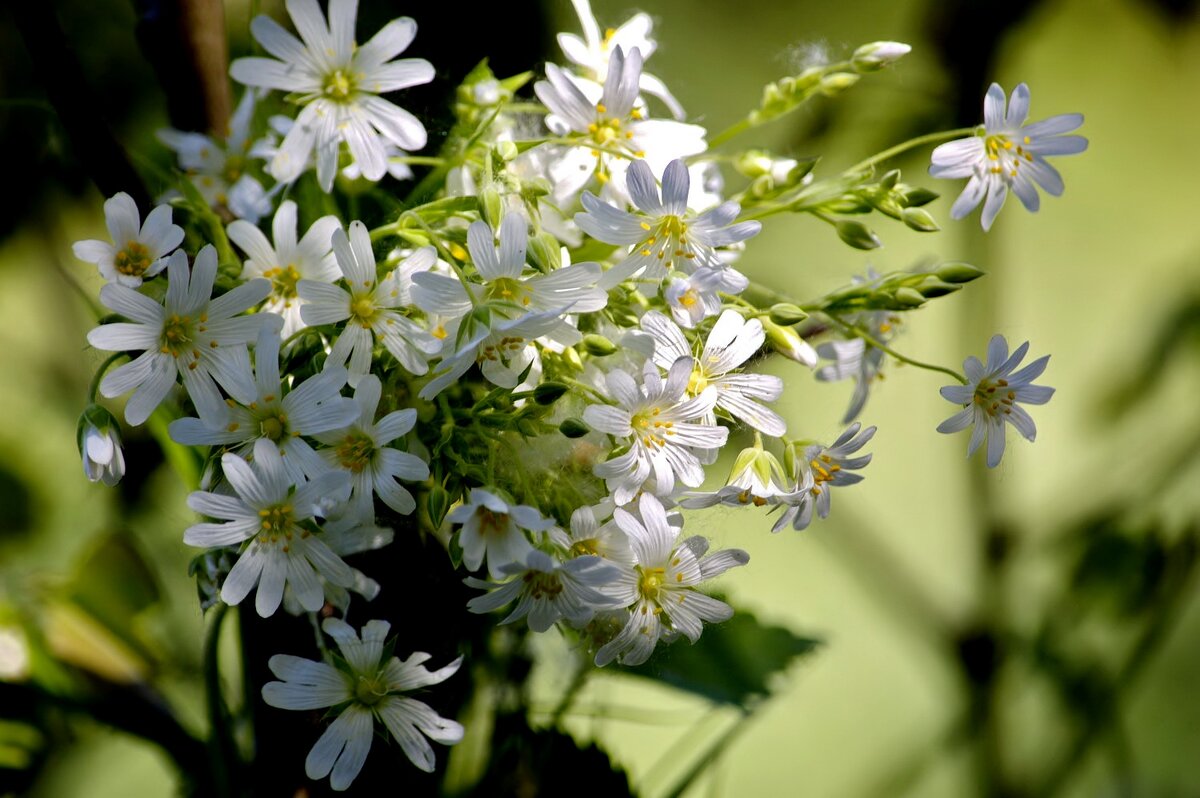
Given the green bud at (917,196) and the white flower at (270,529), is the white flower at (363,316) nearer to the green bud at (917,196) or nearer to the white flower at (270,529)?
the white flower at (270,529)

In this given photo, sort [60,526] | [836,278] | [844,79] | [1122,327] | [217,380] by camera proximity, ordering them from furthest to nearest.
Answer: [1122,327]
[60,526]
[836,278]
[844,79]
[217,380]

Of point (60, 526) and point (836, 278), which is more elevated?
point (836, 278)

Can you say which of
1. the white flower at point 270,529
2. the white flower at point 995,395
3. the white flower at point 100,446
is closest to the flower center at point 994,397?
the white flower at point 995,395

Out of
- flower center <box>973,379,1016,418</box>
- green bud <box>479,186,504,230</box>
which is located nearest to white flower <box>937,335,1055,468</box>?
flower center <box>973,379,1016,418</box>

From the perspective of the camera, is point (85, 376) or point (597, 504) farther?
point (85, 376)

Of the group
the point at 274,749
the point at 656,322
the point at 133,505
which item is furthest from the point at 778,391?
the point at 133,505

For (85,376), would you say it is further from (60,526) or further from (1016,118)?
(1016,118)

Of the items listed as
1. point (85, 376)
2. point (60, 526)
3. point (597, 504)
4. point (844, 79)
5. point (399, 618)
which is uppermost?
point (844, 79)
